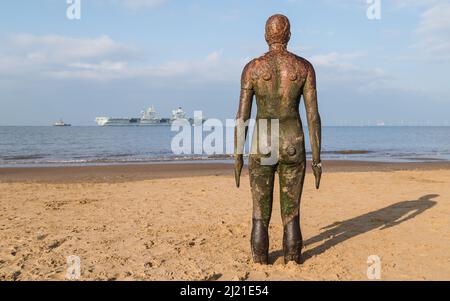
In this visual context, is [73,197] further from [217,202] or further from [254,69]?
[254,69]

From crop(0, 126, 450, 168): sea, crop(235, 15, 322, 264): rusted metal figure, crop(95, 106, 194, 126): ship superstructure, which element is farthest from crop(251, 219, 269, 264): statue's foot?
crop(95, 106, 194, 126): ship superstructure

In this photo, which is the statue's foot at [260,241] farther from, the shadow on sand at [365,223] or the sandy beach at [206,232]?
the shadow on sand at [365,223]

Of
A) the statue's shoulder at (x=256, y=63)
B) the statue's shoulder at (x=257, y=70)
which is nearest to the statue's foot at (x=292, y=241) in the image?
the statue's shoulder at (x=257, y=70)

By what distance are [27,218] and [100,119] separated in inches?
6159

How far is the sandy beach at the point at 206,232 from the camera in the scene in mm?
5145

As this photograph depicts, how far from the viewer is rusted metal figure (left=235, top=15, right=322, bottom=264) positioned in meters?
5.02

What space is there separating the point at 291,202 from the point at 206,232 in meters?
2.49

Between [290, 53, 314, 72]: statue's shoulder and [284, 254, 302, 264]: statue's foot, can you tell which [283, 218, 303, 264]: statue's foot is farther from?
[290, 53, 314, 72]: statue's shoulder

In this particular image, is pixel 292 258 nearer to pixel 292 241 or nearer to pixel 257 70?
pixel 292 241

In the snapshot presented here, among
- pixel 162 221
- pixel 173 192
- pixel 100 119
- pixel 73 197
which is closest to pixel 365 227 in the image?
pixel 162 221

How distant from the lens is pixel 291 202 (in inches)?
205

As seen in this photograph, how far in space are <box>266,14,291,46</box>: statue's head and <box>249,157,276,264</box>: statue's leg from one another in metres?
1.44

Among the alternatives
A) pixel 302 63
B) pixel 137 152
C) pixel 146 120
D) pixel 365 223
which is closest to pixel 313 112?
pixel 302 63
